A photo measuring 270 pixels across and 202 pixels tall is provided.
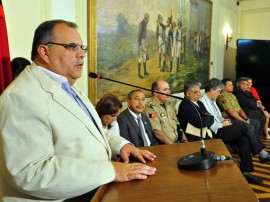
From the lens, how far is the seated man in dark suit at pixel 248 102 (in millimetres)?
5758

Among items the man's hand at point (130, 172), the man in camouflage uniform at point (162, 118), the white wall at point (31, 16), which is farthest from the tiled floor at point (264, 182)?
the man's hand at point (130, 172)

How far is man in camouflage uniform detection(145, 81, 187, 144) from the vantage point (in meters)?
3.37

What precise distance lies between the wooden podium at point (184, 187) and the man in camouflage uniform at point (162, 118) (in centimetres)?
208

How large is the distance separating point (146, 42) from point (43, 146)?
336 centimetres

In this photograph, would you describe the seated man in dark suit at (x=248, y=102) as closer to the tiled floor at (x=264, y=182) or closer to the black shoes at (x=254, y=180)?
the tiled floor at (x=264, y=182)

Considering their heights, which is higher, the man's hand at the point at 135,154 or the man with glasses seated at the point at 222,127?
the man's hand at the point at 135,154

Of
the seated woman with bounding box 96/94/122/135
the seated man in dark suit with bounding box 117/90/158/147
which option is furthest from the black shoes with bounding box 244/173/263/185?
the seated woman with bounding box 96/94/122/135

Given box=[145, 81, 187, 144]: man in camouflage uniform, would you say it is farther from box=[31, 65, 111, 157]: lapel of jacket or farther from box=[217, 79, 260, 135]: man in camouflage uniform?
box=[31, 65, 111, 157]: lapel of jacket

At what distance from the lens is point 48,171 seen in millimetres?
989

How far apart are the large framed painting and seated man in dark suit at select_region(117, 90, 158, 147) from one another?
47 centimetres

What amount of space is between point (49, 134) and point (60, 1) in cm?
204

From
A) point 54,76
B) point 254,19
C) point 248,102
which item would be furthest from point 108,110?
point 254,19

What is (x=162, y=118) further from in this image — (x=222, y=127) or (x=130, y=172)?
(x=130, y=172)

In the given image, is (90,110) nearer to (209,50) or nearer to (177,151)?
(177,151)
